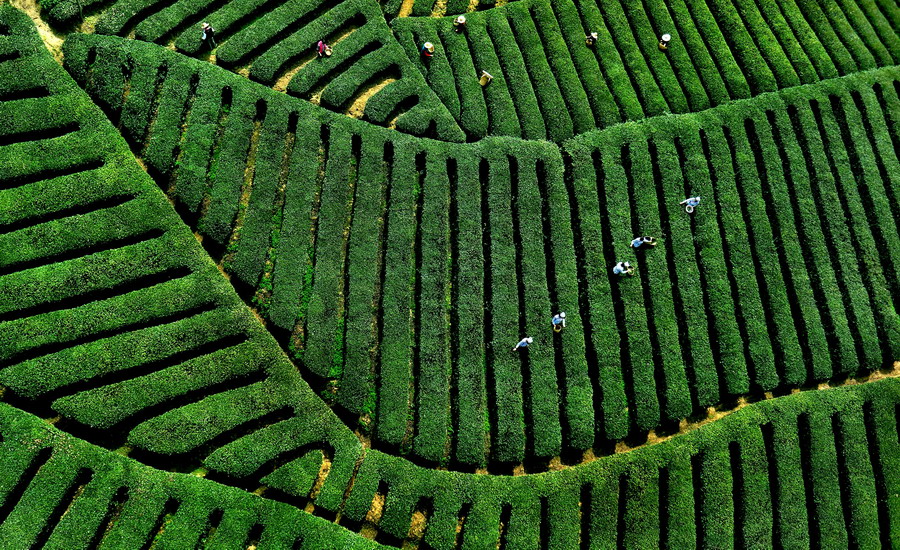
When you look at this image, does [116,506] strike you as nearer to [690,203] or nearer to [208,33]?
[208,33]

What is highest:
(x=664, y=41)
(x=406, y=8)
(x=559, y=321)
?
(x=406, y=8)

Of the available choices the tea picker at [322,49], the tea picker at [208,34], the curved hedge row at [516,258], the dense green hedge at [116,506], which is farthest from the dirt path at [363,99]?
the dense green hedge at [116,506]

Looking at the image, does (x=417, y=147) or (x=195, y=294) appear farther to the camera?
(x=417, y=147)

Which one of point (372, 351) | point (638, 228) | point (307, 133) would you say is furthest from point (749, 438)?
point (307, 133)

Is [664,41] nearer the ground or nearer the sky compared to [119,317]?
nearer the sky

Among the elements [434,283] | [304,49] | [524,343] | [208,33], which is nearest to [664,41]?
[434,283]

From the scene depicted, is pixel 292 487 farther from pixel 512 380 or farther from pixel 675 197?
pixel 675 197
